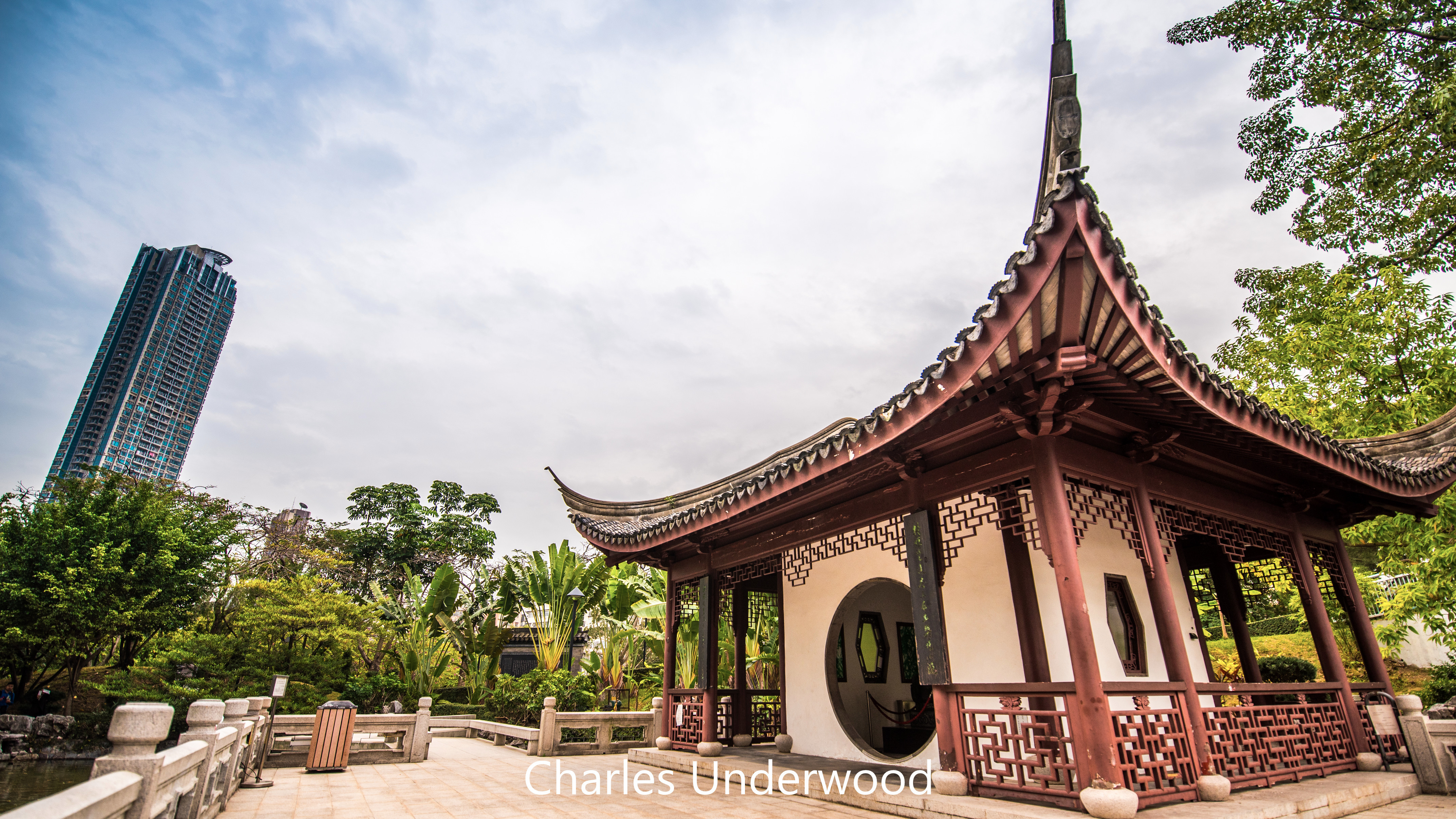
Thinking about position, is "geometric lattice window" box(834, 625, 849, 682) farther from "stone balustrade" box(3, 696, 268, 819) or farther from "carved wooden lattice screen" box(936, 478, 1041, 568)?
"stone balustrade" box(3, 696, 268, 819)

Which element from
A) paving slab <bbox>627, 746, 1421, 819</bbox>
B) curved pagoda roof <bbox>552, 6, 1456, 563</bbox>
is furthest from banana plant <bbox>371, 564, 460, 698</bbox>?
paving slab <bbox>627, 746, 1421, 819</bbox>

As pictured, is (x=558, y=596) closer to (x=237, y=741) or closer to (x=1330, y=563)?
(x=237, y=741)

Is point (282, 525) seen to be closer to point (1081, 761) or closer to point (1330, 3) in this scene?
point (1081, 761)

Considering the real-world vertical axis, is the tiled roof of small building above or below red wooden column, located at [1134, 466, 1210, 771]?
above

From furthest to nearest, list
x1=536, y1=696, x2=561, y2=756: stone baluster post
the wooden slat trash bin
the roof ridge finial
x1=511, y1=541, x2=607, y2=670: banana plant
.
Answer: x1=511, y1=541, x2=607, y2=670: banana plant < x1=536, y1=696, x2=561, y2=756: stone baluster post < the wooden slat trash bin < the roof ridge finial

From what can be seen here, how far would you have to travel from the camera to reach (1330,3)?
9039mm

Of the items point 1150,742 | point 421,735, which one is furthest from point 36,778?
point 1150,742

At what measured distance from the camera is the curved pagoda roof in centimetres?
324

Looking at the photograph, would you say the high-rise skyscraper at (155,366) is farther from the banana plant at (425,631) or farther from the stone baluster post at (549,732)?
the stone baluster post at (549,732)

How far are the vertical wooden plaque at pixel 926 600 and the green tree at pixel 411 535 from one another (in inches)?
923

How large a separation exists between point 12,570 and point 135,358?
39.6 m

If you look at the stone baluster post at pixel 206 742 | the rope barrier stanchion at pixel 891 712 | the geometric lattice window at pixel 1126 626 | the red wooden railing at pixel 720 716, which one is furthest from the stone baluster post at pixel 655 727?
the geometric lattice window at pixel 1126 626

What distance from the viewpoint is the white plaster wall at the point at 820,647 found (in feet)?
23.0

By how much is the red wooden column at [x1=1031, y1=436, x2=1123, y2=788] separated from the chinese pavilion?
1cm
